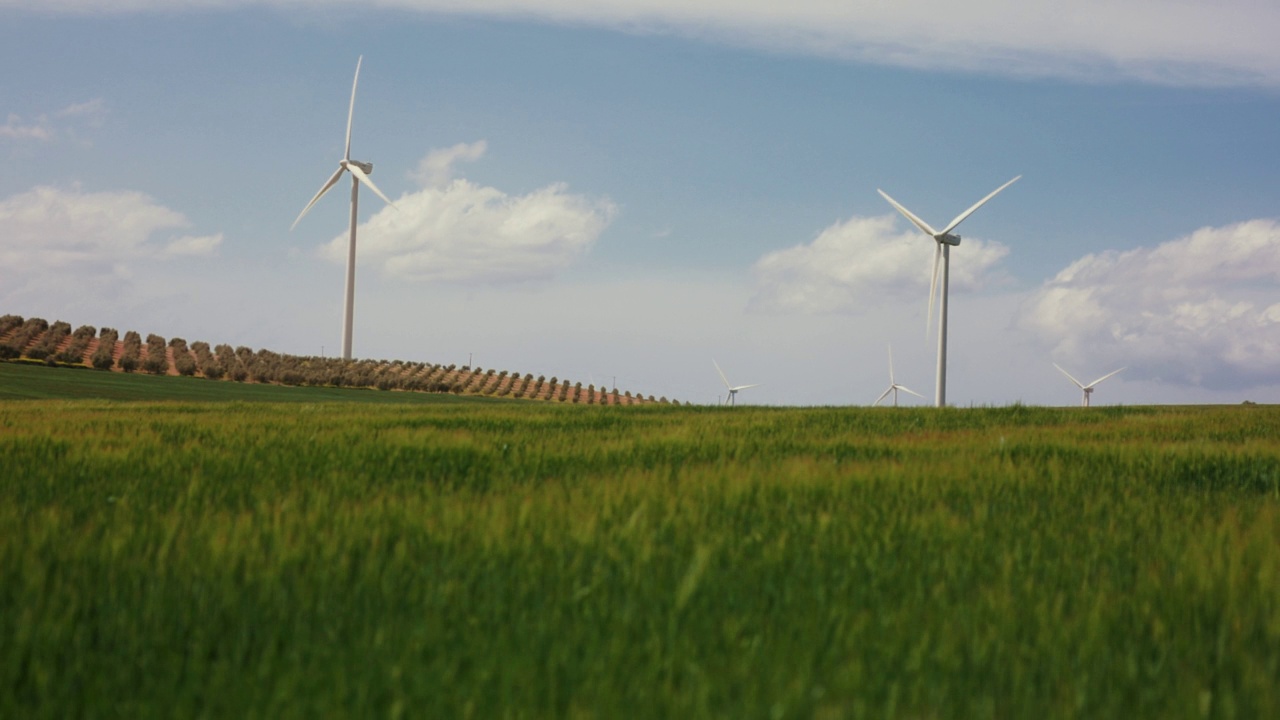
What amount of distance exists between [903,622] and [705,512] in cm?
218

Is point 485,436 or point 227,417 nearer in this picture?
point 485,436

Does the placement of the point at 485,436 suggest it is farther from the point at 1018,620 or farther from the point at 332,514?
the point at 1018,620

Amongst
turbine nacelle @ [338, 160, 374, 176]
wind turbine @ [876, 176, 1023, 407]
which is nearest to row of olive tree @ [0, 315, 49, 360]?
turbine nacelle @ [338, 160, 374, 176]

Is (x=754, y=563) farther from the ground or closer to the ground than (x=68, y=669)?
farther from the ground

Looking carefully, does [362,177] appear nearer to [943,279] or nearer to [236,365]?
[236,365]

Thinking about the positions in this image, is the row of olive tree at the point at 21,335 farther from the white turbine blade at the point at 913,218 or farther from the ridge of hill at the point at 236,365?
the white turbine blade at the point at 913,218

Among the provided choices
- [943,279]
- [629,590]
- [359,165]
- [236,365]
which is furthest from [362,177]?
[629,590]

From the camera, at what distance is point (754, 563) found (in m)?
4.98

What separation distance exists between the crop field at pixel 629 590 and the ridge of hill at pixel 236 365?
38879 mm

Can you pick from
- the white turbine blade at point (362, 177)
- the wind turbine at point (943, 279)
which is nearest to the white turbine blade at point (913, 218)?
the wind turbine at point (943, 279)

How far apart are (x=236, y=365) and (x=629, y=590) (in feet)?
188

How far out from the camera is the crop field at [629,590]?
3.50m

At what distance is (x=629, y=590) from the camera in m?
4.50

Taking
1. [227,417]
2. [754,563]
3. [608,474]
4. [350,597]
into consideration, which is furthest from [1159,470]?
[227,417]
